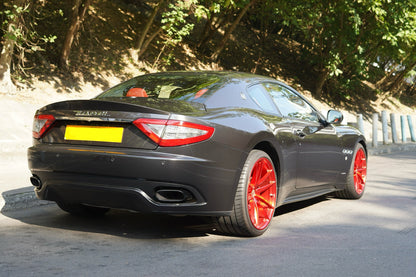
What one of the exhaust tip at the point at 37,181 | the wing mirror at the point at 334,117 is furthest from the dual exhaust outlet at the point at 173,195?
the wing mirror at the point at 334,117

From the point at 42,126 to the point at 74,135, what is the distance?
1.29 ft

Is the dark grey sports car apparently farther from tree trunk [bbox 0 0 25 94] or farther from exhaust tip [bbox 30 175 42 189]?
tree trunk [bbox 0 0 25 94]

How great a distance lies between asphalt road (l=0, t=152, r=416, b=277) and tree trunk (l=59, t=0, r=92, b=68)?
410 inches

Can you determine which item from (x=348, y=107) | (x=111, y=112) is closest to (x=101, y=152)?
(x=111, y=112)

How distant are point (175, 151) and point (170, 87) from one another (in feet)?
3.42

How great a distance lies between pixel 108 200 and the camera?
13.8ft

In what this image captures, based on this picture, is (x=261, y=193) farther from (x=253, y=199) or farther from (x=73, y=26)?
(x=73, y=26)

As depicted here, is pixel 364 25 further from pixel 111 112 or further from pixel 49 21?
Result: pixel 111 112

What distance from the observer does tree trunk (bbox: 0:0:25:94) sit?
13039 millimetres

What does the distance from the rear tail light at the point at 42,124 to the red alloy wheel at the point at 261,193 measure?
67.4 inches

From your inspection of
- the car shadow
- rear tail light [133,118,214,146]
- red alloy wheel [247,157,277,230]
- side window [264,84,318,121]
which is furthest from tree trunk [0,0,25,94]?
rear tail light [133,118,214,146]

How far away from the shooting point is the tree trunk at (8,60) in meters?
13.0

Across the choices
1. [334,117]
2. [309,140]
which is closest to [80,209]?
[309,140]

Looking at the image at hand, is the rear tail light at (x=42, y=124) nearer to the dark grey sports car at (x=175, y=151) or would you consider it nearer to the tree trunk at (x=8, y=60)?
the dark grey sports car at (x=175, y=151)
